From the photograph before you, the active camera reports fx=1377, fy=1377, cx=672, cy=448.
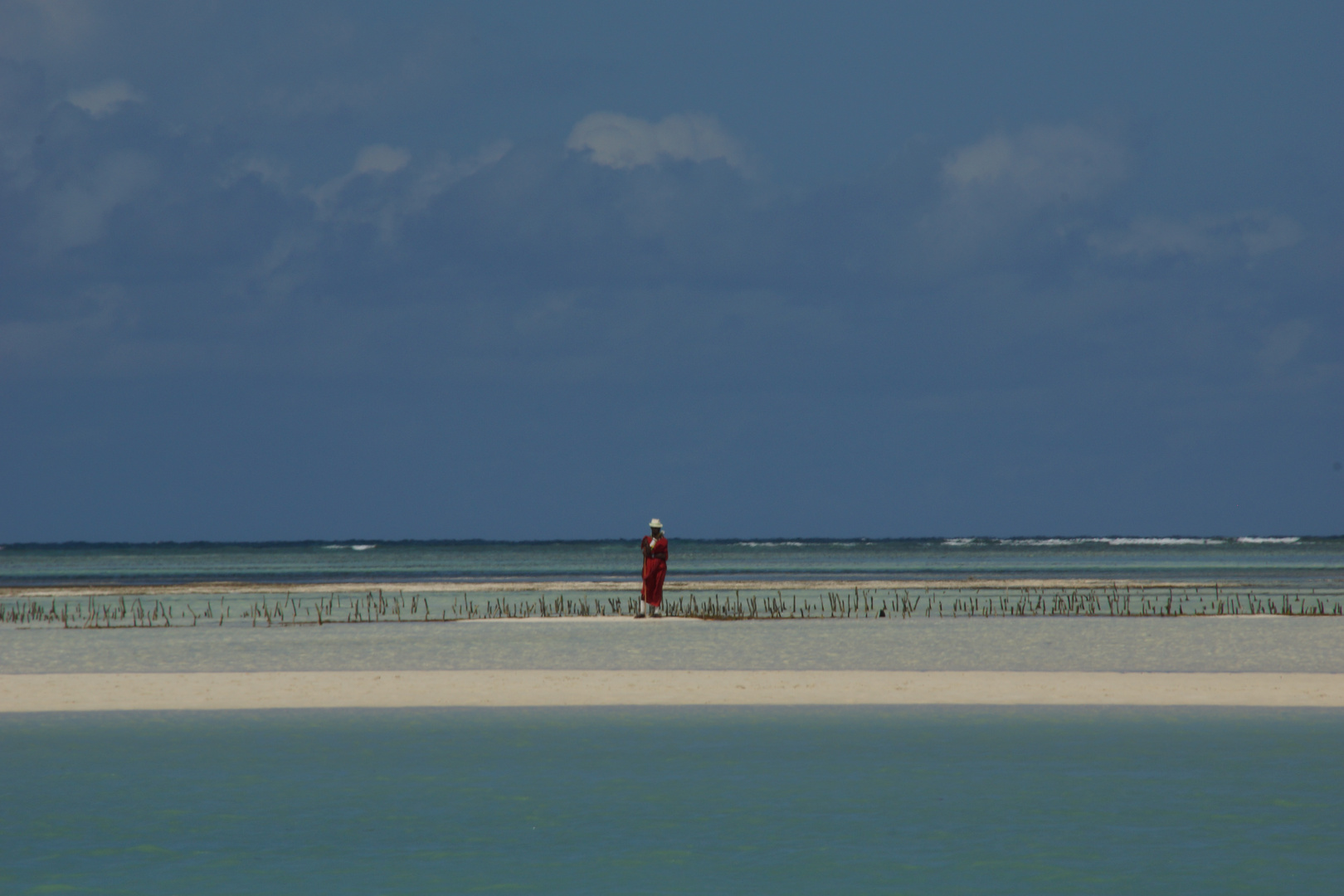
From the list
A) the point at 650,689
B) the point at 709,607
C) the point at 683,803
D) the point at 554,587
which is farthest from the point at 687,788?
the point at 554,587

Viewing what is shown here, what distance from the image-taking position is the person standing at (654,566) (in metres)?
31.3

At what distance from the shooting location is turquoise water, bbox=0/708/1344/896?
1091cm

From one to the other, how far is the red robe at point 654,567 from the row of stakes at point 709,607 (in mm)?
1516

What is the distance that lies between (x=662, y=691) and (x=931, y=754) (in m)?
5.75

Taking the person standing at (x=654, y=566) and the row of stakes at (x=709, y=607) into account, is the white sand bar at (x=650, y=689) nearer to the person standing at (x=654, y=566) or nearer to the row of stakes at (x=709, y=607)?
the person standing at (x=654, y=566)

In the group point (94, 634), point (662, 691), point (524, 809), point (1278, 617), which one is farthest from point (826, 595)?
point (524, 809)

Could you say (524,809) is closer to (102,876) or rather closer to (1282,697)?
(102,876)

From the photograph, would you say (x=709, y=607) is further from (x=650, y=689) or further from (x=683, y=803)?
(x=683, y=803)

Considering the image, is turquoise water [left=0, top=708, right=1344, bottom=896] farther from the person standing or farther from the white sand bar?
the person standing

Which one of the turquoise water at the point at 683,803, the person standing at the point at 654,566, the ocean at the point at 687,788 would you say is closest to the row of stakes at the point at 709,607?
the person standing at the point at 654,566

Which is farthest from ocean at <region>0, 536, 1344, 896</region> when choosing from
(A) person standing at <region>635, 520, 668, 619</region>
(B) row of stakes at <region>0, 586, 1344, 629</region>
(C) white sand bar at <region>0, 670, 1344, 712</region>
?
(B) row of stakes at <region>0, 586, 1344, 629</region>

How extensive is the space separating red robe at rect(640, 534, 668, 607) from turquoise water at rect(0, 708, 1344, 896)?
1269 cm

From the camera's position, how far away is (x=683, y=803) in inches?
530

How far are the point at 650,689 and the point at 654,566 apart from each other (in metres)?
12.2
